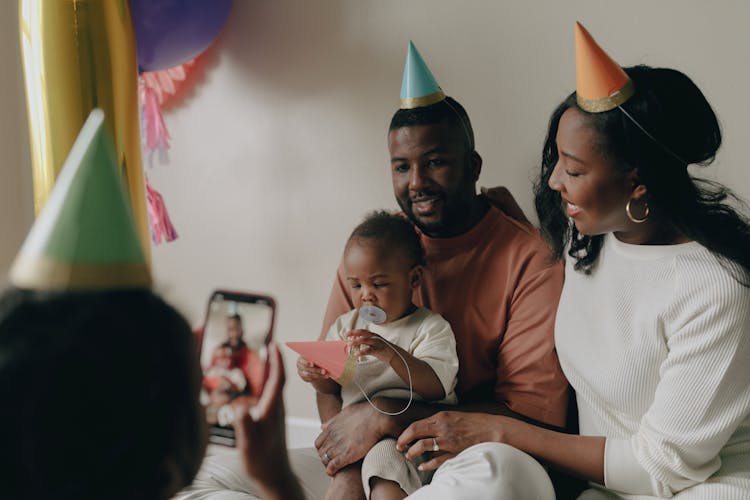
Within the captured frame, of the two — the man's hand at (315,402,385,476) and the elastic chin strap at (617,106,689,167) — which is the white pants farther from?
the elastic chin strap at (617,106,689,167)

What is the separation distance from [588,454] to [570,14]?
2.95 feet

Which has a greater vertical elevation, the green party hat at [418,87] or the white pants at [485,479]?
the green party hat at [418,87]

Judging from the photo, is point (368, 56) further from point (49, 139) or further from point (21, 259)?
point (21, 259)

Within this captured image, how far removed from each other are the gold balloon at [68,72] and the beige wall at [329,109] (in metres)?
0.44

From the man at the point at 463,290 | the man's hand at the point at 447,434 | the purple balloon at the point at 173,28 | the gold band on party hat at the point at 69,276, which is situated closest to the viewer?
the gold band on party hat at the point at 69,276

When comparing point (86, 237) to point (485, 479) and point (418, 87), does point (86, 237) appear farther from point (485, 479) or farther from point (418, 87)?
point (418, 87)

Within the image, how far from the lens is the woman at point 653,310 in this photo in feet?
3.64

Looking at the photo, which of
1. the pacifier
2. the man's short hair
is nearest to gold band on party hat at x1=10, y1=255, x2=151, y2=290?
the pacifier

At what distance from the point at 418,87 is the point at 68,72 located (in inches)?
29.0

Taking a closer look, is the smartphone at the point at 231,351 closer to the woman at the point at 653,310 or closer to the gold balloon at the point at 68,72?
the woman at the point at 653,310

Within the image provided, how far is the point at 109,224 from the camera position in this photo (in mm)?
617

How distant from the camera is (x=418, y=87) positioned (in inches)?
58.8

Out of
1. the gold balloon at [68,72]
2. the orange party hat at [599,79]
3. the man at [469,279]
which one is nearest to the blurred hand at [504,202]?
the man at [469,279]

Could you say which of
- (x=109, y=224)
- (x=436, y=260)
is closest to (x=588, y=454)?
(x=436, y=260)
